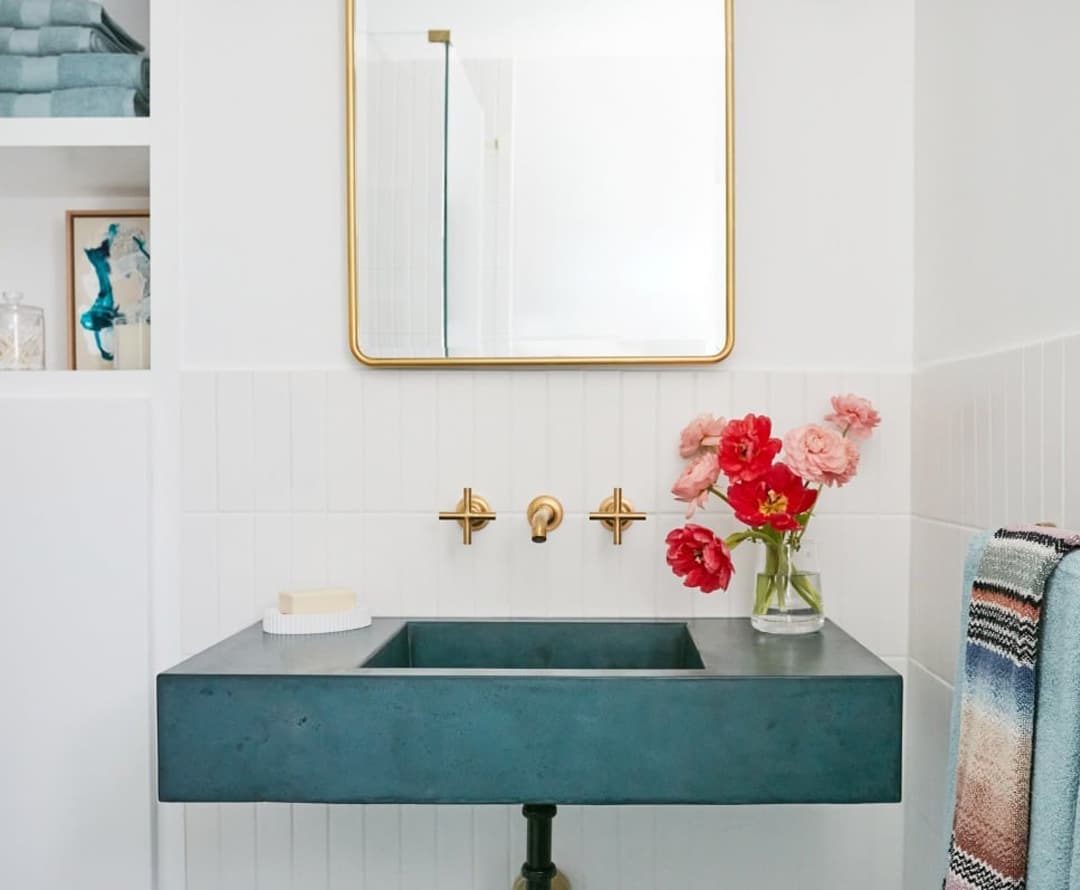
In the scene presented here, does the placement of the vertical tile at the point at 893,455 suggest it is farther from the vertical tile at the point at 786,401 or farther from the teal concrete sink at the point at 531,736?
the teal concrete sink at the point at 531,736

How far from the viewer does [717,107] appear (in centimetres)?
155

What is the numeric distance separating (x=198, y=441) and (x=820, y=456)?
96 centimetres

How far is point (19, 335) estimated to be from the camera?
5.23 ft

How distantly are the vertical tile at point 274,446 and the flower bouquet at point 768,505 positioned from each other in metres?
0.63

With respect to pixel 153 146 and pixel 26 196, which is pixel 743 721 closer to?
pixel 153 146

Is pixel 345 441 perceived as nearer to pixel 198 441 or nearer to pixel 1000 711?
pixel 198 441

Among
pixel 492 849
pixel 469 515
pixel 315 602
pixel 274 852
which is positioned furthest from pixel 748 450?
pixel 274 852

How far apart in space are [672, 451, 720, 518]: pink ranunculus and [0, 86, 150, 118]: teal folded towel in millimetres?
1045

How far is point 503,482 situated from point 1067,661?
0.93 m

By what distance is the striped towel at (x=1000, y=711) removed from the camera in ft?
2.67

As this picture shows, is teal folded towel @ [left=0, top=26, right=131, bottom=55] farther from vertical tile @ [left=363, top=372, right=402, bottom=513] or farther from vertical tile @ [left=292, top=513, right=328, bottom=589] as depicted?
vertical tile @ [left=292, top=513, right=328, bottom=589]

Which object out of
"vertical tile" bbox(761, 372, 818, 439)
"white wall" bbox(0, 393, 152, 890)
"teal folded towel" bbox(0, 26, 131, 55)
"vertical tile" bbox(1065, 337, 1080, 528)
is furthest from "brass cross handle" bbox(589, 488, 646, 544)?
"teal folded towel" bbox(0, 26, 131, 55)

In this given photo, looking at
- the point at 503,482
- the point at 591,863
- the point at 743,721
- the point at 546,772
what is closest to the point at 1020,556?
the point at 743,721

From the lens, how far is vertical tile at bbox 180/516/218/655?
1.58 meters
